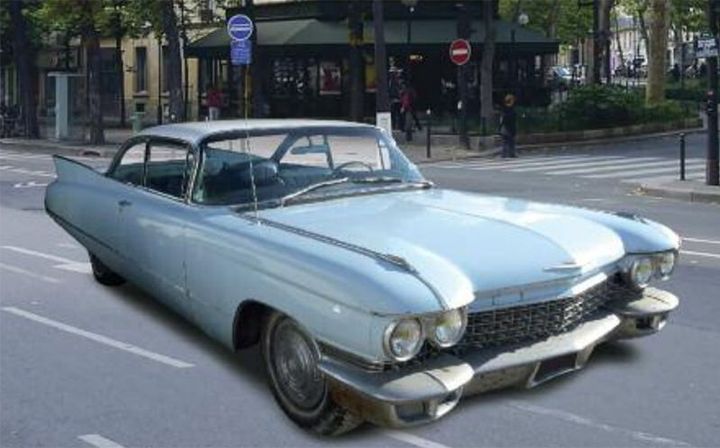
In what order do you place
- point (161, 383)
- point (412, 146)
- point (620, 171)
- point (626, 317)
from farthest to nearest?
point (412, 146) < point (620, 171) < point (161, 383) < point (626, 317)

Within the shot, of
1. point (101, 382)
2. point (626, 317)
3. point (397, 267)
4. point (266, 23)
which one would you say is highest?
point (266, 23)

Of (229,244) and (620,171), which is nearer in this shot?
(229,244)

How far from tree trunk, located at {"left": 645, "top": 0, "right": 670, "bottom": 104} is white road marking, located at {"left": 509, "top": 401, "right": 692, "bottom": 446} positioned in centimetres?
3335

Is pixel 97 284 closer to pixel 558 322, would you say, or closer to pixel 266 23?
pixel 558 322

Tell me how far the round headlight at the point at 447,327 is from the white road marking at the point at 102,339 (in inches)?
80.4

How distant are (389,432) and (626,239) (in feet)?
5.19

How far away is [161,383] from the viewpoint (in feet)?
19.8

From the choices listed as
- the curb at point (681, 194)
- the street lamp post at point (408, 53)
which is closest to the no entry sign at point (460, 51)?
the street lamp post at point (408, 53)

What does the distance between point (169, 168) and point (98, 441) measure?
1.95 meters

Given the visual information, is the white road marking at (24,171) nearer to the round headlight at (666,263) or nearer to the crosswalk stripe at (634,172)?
the crosswalk stripe at (634,172)

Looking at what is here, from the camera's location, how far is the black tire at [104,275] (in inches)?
306

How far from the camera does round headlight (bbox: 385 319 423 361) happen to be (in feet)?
14.3

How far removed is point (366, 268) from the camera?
4598 mm

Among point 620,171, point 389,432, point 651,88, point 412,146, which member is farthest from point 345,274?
point 651,88
